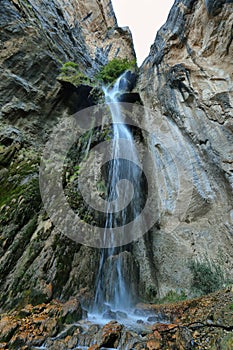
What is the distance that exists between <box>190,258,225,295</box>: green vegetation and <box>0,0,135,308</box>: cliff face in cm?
333

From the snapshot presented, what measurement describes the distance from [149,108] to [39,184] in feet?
23.4

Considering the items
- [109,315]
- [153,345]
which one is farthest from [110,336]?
[109,315]

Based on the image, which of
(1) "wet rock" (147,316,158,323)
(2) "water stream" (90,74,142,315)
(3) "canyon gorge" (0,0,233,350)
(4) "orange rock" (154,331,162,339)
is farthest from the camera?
(2) "water stream" (90,74,142,315)

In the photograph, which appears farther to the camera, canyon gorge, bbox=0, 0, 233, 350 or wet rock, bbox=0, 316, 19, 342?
canyon gorge, bbox=0, 0, 233, 350

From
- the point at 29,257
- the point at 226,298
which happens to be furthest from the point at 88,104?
the point at 226,298

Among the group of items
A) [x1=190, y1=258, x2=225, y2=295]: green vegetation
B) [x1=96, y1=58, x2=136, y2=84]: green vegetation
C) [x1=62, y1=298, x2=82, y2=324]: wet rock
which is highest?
[x1=96, y1=58, x2=136, y2=84]: green vegetation

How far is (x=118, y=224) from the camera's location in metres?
7.75

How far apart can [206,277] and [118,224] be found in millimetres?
3356

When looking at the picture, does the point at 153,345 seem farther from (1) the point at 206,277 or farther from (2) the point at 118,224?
(2) the point at 118,224

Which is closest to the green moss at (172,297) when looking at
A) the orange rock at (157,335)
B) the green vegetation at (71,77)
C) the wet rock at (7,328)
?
the orange rock at (157,335)

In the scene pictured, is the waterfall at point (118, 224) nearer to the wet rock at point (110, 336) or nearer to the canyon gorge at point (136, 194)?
the canyon gorge at point (136, 194)

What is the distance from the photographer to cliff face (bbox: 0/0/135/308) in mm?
4839

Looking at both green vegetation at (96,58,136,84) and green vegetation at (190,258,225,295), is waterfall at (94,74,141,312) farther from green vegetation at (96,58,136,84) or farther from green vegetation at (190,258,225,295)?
green vegetation at (96,58,136,84)

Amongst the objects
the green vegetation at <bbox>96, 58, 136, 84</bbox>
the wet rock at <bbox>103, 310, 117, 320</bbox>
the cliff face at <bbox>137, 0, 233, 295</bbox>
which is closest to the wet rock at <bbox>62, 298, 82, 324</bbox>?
the wet rock at <bbox>103, 310, 117, 320</bbox>
